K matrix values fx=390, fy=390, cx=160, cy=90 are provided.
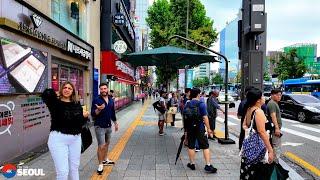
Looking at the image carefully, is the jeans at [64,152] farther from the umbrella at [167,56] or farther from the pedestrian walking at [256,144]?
the umbrella at [167,56]

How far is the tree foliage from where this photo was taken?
1357 inches

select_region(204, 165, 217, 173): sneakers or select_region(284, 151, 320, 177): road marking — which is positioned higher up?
select_region(204, 165, 217, 173): sneakers

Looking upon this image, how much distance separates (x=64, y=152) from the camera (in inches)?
202

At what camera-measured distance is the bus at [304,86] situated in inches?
1387

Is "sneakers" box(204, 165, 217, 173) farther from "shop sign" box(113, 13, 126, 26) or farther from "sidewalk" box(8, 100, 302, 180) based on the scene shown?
"shop sign" box(113, 13, 126, 26)

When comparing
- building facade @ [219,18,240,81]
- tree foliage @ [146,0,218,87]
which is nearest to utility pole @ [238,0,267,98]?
tree foliage @ [146,0,218,87]

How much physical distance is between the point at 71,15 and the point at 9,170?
8.99 metres

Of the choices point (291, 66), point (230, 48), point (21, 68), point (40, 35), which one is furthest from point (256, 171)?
point (230, 48)

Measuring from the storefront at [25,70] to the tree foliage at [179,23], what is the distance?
22.3 meters

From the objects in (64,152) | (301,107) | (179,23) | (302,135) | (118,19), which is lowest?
(302,135)

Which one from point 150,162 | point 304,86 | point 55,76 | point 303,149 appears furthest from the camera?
point 304,86

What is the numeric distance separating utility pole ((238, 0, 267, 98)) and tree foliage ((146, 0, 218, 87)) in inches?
940

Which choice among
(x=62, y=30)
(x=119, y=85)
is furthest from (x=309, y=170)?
(x=119, y=85)

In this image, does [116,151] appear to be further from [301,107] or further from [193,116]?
[301,107]
